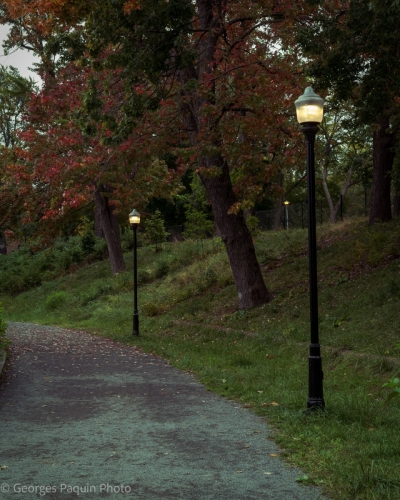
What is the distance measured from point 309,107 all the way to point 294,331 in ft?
23.3

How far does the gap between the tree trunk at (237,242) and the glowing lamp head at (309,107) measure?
953 centimetres

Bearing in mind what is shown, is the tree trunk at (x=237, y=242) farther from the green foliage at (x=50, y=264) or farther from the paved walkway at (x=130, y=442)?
the green foliage at (x=50, y=264)

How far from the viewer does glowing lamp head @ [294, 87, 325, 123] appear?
8469mm

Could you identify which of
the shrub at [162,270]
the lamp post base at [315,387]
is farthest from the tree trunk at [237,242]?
the shrub at [162,270]

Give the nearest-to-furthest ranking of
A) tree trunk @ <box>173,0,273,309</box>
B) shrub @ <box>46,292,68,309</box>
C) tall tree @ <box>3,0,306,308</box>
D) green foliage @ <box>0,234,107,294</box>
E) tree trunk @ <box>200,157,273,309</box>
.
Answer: tall tree @ <box>3,0,306,308</box>, tree trunk @ <box>173,0,273,309</box>, tree trunk @ <box>200,157,273,309</box>, shrub @ <box>46,292,68,309</box>, green foliage @ <box>0,234,107,294</box>

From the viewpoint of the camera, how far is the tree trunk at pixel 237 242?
18.2m

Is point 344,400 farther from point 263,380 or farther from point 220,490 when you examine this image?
point 220,490

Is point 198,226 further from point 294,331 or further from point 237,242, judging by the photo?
point 294,331

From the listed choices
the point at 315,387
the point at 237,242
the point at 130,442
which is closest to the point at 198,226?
the point at 237,242

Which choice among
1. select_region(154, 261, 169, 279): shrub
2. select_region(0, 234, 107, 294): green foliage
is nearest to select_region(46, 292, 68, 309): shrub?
select_region(154, 261, 169, 279): shrub

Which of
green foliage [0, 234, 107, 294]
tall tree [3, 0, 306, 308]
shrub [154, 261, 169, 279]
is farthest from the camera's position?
green foliage [0, 234, 107, 294]

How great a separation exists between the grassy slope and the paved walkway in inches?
17.1

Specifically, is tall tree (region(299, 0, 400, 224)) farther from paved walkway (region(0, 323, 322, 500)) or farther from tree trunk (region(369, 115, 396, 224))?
paved walkway (region(0, 323, 322, 500))

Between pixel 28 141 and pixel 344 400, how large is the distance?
65.6 ft
